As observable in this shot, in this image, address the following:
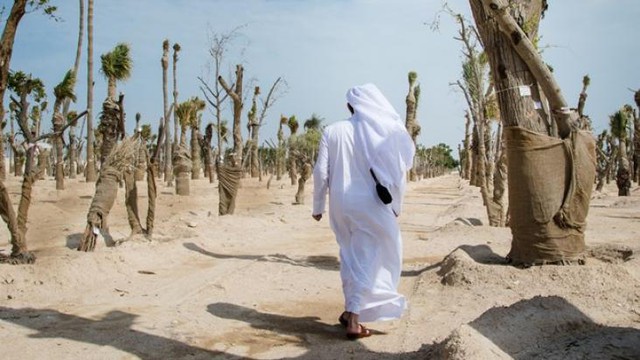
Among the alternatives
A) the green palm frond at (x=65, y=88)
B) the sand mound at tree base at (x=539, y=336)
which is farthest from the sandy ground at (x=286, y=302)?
the green palm frond at (x=65, y=88)

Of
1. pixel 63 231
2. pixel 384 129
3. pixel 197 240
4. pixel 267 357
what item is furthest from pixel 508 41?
pixel 63 231

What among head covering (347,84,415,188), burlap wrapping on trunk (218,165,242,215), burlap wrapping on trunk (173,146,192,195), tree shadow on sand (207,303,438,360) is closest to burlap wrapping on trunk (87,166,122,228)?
tree shadow on sand (207,303,438,360)

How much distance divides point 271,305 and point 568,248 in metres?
3.02

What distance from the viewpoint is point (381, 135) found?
479 centimetres

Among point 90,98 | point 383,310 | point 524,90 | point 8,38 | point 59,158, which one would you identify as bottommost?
point 383,310

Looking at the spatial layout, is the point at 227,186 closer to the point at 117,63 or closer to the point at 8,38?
the point at 8,38

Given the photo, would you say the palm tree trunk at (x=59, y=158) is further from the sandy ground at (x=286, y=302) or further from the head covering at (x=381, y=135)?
the head covering at (x=381, y=135)

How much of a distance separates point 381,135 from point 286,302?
2068 millimetres

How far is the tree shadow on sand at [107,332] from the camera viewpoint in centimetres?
404

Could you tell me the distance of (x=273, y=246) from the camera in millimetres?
9641

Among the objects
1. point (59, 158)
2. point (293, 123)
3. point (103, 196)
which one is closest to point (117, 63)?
point (59, 158)

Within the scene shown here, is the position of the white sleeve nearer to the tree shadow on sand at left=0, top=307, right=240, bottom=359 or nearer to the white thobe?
A: the white thobe

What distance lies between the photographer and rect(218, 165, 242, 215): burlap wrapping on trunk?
1223cm

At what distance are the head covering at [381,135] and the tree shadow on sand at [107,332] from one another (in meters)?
1.93
